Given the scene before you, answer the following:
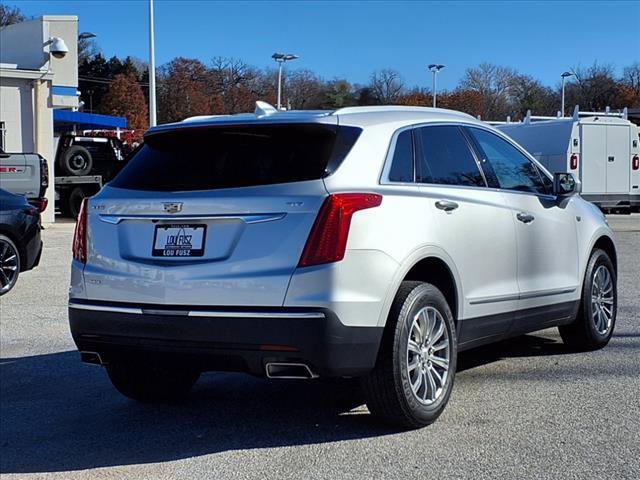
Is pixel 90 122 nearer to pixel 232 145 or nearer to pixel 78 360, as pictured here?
pixel 78 360

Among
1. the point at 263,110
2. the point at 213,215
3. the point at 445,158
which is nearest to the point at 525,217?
the point at 445,158

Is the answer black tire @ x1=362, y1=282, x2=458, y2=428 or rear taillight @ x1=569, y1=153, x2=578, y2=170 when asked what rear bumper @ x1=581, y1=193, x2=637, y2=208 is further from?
black tire @ x1=362, y1=282, x2=458, y2=428

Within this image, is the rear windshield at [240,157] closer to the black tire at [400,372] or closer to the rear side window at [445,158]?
the rear side window at [445,158]

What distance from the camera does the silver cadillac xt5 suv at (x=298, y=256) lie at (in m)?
4.34

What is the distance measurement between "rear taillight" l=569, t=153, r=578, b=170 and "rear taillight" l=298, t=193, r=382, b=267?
1871 centimetres

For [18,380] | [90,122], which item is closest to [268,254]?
[18,380]

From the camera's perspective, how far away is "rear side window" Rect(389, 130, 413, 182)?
16.1ft

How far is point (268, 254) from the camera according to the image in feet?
14.3

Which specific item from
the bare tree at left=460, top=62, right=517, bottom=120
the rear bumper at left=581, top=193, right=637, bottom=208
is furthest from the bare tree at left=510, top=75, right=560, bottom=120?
the rear bumper at left=581, top=193, right=637, bottom=208

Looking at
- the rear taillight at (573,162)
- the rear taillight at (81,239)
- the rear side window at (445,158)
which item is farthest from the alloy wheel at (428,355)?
the rear taillight at (573,162)

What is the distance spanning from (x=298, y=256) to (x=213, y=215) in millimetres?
535

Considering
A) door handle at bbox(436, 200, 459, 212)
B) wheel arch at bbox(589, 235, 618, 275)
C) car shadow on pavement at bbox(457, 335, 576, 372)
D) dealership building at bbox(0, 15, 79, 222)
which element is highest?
dealership building at bbox(0, 15, 79, 222)

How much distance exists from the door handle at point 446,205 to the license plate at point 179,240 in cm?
145

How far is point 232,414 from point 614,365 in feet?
9.62
